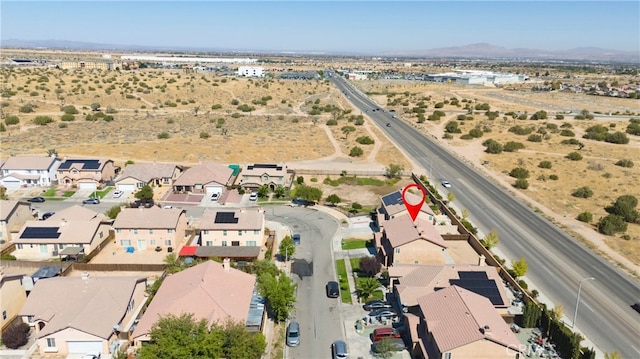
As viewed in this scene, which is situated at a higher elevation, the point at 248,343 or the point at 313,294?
the point at 248,343

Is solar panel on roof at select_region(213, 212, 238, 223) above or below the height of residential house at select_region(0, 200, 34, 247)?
above

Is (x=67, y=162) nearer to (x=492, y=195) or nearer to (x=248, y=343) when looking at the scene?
(x=248, y=343)

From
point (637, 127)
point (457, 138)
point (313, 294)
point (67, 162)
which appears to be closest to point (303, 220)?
point (313, 294)

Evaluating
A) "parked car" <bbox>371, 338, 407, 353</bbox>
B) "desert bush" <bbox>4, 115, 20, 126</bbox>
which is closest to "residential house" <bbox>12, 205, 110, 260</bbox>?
"parked car" <bbox>371, 338, 407, 353</bbox>

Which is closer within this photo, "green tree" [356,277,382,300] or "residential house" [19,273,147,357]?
"residential house" [19,273,147,357]

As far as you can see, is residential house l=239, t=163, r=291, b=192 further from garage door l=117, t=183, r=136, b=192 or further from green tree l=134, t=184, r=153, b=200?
garage door l=117, t=183, r=136, b=192

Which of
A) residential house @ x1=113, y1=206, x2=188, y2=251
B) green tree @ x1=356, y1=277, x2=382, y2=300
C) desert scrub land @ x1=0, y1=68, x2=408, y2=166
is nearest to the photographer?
green tree @ x1=356, y1=277, x2=382, y2=300

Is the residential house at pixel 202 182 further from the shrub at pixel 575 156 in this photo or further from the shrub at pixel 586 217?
the shrub at pixel 575 156
